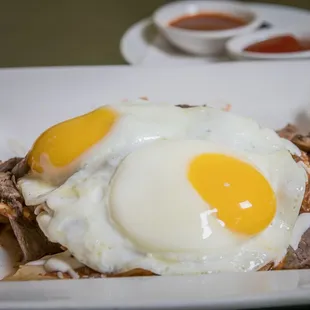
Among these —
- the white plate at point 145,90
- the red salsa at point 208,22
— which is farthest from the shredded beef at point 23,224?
the red salsa at point 208,22

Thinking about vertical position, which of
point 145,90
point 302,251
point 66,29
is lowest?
point 66,29

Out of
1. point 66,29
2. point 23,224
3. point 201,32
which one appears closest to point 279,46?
point 201,32

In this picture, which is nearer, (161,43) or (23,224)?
(23,224)

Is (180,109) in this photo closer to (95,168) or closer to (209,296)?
(95,168)

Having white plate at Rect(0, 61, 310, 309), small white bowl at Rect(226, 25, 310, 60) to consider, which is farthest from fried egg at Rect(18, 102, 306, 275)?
small white bowl at Rect(226, 25, 310, 60)

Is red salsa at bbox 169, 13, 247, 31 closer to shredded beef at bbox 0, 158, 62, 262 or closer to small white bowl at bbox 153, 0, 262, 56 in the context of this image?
small white bowl at bbox 153, 0, 262, 56

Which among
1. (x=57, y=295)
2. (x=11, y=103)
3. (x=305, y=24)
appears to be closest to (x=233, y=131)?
(x=57, y=295)

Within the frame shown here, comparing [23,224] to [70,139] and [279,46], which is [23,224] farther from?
[279,46]
